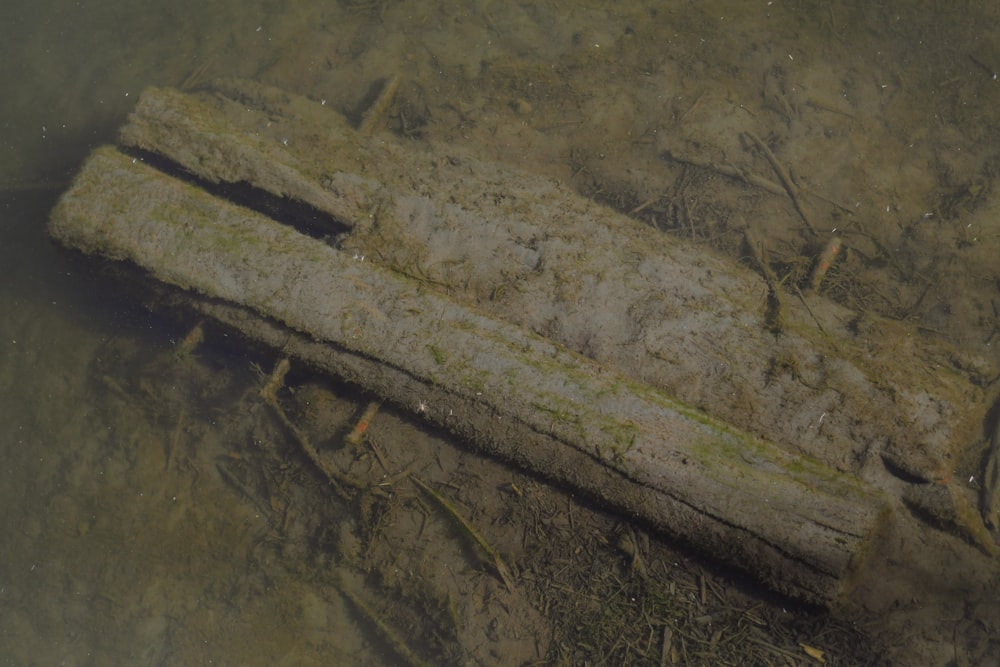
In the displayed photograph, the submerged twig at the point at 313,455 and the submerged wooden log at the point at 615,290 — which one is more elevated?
the submerged wooden log at the point at 615,290

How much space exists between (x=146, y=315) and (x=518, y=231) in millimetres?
3673

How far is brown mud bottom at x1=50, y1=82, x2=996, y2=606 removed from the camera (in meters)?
3.26

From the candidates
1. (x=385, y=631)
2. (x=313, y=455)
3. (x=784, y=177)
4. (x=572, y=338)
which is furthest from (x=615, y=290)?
(x=385, y=631)

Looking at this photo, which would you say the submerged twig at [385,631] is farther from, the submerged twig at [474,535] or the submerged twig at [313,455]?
the submerged twig at [474,535]

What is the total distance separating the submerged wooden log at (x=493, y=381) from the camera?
316cm

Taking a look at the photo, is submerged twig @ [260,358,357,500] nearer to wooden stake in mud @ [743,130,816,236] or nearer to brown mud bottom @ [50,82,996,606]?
brown mud bottom @ [50,82,996,606]

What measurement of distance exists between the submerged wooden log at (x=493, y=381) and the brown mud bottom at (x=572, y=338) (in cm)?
1

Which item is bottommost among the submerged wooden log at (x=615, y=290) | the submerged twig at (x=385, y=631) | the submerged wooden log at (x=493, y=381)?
the submerged twig at (x=385, y=631)

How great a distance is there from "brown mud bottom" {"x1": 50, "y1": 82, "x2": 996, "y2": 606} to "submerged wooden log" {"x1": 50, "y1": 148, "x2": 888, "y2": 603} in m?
0.01

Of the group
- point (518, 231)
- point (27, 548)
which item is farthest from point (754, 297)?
point (27, 548)

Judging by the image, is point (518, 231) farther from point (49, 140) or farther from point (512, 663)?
point (49, 140)

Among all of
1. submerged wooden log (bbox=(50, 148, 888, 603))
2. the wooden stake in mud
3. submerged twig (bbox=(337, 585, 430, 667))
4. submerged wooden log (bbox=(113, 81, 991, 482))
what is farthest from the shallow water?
submerged wooden log (bbox=(113, 81, 991, 482))

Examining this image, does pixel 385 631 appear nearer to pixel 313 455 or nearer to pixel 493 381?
pixel 313 455

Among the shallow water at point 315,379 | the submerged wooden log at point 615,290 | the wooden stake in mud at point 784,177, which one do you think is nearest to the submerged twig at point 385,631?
the shallow water at point 315,379
